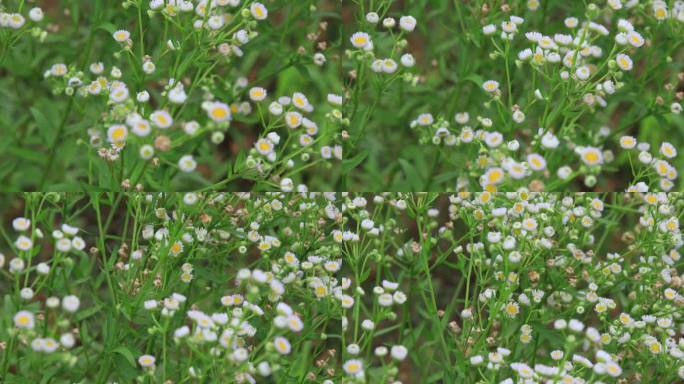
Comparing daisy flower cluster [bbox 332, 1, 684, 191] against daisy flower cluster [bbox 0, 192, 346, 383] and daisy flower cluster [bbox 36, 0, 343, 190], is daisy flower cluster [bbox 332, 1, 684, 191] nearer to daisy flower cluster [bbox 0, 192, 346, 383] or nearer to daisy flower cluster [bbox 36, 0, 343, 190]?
daisy flower cluster [bbox 36, 0, 343, 190]

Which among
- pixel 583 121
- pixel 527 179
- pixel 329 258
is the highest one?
pixel 527 179

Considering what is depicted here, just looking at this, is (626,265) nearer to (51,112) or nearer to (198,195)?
(198,195)

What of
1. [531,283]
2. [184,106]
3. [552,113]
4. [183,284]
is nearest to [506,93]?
[552,113]

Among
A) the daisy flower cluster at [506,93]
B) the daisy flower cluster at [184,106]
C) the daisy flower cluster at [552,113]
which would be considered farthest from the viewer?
the daisy flower cluster at [506,93]

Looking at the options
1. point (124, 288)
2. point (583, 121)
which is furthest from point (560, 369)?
point (583, 121)

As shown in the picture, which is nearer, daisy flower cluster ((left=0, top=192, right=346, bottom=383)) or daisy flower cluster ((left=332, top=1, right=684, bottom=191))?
daisy flower cluster ((left=0, top=192, right=346, bottom=383))

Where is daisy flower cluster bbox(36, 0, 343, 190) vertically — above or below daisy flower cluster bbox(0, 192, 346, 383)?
above

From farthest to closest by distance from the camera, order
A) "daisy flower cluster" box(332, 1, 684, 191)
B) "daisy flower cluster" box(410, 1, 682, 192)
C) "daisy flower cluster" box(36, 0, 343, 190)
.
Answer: "daisy flower cluster" box(332, 1, 684, 191) < "daisy flower cluster" box(410, 1, 682, 192) < "daisy flower cluster" box(36, 0, 343, 190)

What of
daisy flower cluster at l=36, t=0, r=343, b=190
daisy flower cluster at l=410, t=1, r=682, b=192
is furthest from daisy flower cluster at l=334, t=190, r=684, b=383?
daisy flower cluster at l=36, t=0, r=343, b=190

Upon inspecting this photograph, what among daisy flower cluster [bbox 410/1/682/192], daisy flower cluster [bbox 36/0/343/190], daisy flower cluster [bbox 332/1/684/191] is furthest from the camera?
daisy flower cluster [bbox 332/1/684/191]

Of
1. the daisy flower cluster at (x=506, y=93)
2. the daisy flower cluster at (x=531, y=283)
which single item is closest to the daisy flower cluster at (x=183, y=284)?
the daisy flower cluster at (x=531, y=283)

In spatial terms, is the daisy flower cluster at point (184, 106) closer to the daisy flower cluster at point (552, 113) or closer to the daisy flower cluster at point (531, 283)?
the daisy flower cluster at point (531, 283)
